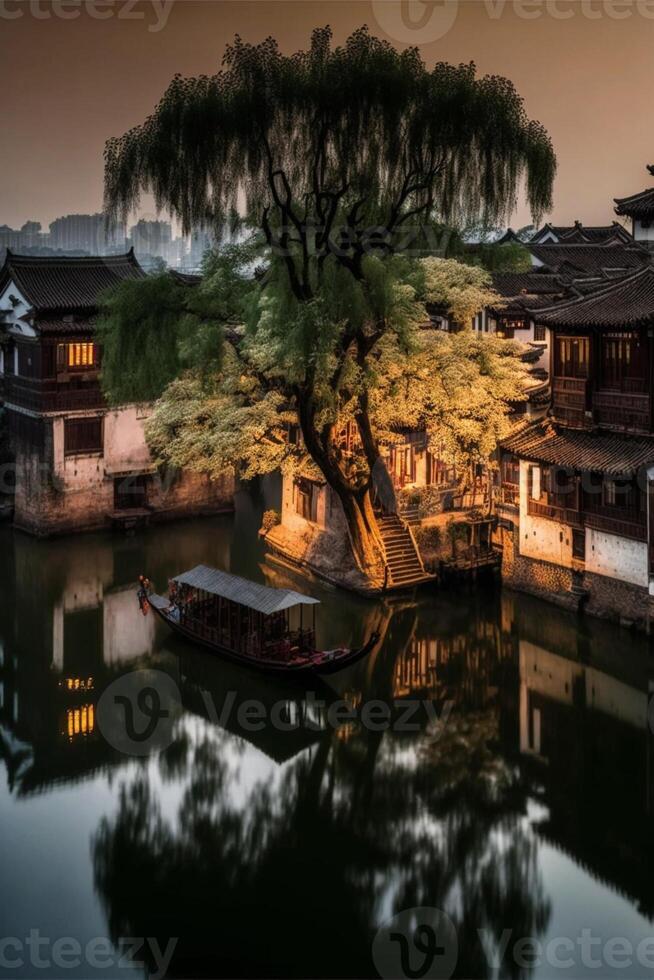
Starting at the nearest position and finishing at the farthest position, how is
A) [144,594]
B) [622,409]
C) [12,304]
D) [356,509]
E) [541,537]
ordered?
[622,409]
[144,594]
[541,537]
[356,509]
[12,304]

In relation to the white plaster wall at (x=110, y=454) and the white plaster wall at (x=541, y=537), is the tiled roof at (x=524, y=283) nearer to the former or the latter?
the white plaster wall at (x=541, y=537)

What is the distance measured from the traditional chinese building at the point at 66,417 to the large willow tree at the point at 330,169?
26.3 ft

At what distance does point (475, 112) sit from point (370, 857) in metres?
16.7

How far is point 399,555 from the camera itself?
26.5m

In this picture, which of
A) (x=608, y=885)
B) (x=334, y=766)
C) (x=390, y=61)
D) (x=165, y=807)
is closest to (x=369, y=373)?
(x=390, y=61)

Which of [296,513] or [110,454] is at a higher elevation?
[110,454]

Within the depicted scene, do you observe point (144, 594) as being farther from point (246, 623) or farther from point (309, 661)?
point (309, 661)

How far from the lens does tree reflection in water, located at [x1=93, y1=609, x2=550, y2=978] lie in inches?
492

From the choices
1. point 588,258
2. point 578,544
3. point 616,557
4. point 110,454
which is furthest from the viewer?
point 588,258

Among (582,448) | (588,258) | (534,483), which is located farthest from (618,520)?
(588,258)

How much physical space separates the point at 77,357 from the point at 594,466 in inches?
651

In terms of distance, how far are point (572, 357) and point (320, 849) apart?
14047 millimetres

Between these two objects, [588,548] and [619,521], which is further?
[588,548]

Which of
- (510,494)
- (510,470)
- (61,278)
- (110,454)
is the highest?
(61,278)
